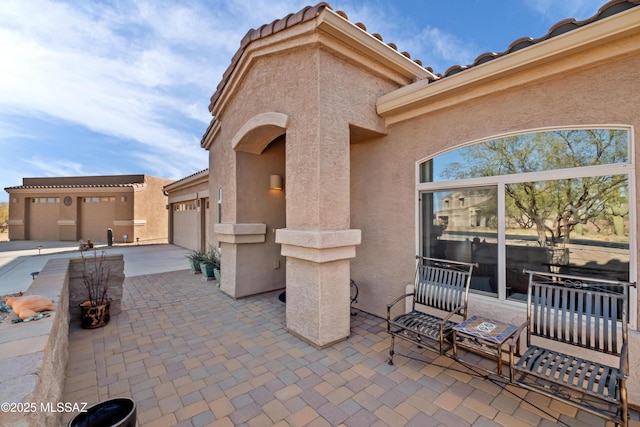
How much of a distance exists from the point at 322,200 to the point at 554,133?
10.1ft

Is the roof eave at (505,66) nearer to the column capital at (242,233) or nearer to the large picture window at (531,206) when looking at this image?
the large picture window at (531,206)

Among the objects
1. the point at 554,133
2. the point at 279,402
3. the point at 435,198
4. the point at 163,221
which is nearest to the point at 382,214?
the point at 435,198

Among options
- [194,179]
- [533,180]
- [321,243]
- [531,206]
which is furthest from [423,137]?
[194,179]

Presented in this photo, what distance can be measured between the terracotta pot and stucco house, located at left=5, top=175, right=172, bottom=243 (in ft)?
58.0

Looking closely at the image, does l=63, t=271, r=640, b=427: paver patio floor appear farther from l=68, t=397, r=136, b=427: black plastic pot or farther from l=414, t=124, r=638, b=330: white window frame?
l=414, t=124, r=638, b=330: white window frame

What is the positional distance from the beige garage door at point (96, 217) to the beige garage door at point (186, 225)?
6754mm

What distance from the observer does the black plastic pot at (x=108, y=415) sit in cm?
194

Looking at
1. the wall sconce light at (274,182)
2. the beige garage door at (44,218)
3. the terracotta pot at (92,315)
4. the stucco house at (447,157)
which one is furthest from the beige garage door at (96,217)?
the stucco house at (447,157)

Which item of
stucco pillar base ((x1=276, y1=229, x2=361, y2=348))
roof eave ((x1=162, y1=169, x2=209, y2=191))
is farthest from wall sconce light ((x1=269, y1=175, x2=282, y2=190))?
roof eave ((x1=162, y1=169, x2=209, y2=191))

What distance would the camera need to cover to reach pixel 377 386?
312 cm

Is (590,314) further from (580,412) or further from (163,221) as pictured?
(163,221)

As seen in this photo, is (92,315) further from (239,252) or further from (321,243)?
(321,243)

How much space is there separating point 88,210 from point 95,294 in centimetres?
2085

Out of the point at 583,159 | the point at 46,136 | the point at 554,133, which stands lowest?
the point at 583,159
